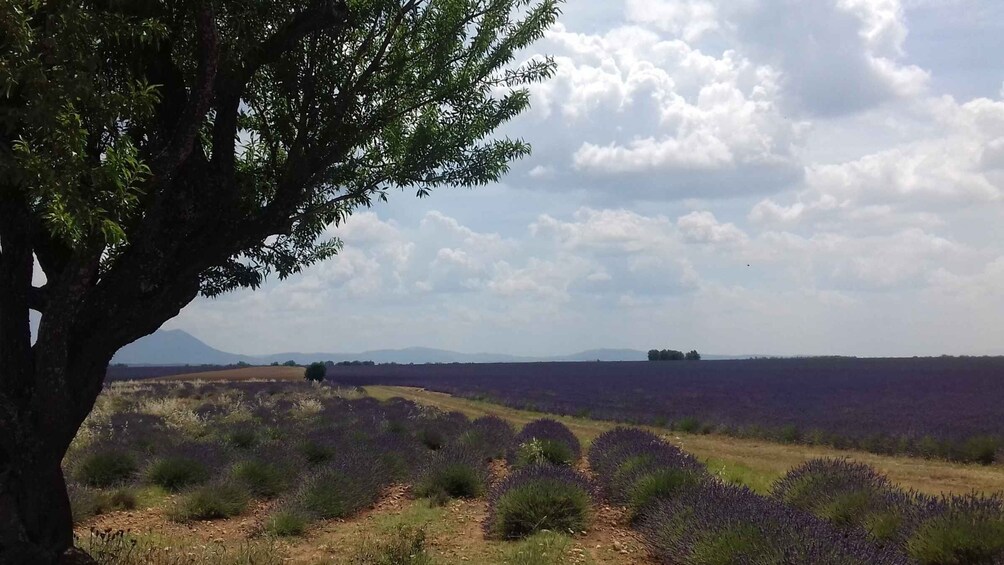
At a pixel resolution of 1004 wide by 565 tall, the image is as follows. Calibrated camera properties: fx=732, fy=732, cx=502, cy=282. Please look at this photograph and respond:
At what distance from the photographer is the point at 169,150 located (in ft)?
20.0

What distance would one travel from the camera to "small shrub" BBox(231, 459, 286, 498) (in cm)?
1262

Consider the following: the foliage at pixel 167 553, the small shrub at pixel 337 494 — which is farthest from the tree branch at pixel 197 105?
the small shrub at pixel 337 494

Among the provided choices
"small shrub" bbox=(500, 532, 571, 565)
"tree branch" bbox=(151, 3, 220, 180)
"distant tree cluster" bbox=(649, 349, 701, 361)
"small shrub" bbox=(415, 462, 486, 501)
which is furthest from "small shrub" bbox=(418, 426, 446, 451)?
"distant tree cluster" bbox=(649, 349, 701, 361)

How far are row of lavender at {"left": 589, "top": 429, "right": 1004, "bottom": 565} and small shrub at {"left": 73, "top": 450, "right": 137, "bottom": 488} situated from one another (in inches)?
364

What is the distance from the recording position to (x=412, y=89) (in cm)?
794

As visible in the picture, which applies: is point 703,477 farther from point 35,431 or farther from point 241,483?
point 35,431

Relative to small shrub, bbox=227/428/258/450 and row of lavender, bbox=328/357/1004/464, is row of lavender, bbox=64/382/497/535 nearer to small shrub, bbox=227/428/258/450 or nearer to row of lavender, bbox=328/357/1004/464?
small shrub, bbox=227/428/258/450

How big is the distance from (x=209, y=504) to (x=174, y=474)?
266 cm

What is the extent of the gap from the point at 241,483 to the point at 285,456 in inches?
89.6

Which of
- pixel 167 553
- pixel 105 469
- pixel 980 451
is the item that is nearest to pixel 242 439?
pixel 105 469

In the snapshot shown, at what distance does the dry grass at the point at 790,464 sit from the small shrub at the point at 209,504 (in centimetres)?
839

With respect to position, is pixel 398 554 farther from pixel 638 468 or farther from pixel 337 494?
pixel 638 468

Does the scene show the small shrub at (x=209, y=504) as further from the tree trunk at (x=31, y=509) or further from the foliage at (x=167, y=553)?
the tree trunk at (x=31, y=509)

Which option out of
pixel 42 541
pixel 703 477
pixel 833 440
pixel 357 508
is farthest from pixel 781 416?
pixel 42 541
